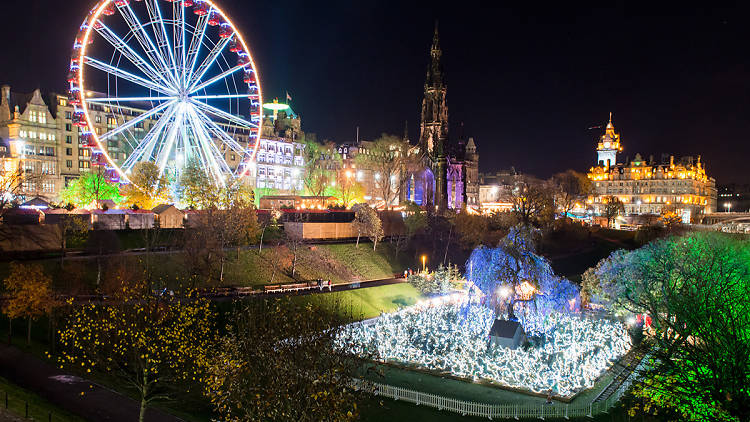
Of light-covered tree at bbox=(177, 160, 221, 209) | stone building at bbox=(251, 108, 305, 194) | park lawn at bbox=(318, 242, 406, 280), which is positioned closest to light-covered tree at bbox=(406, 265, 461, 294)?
park lawn at bbox=(318, 242, 406, 280)

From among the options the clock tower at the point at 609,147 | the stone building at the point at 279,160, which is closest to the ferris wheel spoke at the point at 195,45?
the stone building at the point at 279,160

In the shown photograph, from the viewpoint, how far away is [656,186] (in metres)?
130

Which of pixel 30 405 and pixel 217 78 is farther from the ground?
pixel 217 78

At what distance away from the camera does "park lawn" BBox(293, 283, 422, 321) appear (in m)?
39.7

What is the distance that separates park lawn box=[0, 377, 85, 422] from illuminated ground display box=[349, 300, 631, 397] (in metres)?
12.8

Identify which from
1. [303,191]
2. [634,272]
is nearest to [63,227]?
[634,272]

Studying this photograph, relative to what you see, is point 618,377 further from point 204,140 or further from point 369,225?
point 204,140

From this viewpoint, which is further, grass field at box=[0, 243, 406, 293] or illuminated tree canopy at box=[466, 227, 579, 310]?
illuminated tree canopy at box=[466, 227, 579, 310]

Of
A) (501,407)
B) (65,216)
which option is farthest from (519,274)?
(65,216)

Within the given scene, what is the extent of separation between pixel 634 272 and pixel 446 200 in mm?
50828

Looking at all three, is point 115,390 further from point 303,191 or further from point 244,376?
point 303,191

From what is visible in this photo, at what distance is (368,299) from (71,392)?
1031 inches

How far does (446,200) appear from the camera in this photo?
87.9 metres

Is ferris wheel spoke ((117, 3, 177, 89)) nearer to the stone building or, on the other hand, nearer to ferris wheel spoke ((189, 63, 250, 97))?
ferris wheel spoke ((189, 63, 250, 97))
